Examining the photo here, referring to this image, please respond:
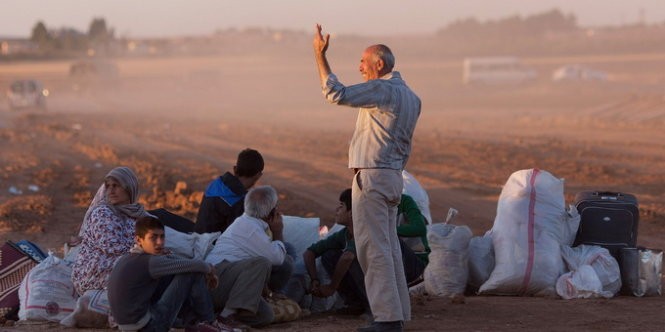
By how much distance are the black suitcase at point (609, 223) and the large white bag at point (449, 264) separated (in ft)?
3.18

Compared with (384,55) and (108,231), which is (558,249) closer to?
(384,55)

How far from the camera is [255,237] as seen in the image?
7188mm

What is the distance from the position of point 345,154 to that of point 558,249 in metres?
14.0

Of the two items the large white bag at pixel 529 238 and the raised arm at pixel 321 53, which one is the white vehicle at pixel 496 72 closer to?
the large white bag at pixel 529 238

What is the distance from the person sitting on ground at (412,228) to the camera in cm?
761

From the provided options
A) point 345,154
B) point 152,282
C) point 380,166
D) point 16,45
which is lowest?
point 345,154

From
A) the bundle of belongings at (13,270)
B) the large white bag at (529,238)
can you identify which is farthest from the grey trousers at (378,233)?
the bundle of belongings at (13,270)

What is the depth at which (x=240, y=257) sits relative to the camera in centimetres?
721

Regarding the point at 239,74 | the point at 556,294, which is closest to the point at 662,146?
the point at 556,294

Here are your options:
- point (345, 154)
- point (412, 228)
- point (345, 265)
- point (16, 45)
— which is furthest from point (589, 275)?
point (16, 45)

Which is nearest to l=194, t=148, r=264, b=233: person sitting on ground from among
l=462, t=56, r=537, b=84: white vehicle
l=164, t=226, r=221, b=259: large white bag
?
l=164, t=226, r=221, b=259: large white bag

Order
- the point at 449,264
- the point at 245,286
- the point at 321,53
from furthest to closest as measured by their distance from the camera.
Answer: the point at 449,264 → the point at 245,286 → the point at 321,53

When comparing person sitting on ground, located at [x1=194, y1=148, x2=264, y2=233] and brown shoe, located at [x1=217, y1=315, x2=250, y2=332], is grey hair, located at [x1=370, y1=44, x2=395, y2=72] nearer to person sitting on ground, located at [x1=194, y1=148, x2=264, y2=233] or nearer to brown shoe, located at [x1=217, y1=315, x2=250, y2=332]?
person sitting on ground, located at [x1=194, y1=148, x2=264, y2=233]

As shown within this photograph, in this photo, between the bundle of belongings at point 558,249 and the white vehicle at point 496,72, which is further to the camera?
the white vehicle at point 496,72
